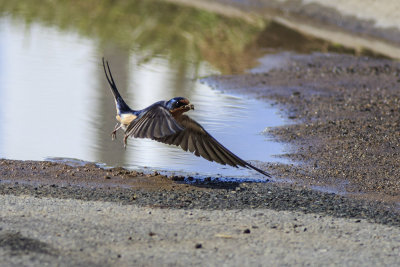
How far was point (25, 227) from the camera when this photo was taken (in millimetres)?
5484

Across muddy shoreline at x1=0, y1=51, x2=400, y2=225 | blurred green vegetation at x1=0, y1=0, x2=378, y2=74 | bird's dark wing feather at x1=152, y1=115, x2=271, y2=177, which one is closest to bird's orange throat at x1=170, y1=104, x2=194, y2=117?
bird's dark wing feather at x1=152, y1=115, x2=271, y2=177

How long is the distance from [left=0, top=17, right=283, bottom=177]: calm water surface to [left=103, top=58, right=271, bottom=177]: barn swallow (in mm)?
458

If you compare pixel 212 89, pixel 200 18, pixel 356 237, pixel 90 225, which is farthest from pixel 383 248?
pixel 200 18

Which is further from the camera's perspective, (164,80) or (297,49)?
(297,49)

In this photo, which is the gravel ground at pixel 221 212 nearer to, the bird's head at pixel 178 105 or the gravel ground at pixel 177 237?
the gravel ground at pixel 177 237

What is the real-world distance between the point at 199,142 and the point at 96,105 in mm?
3576

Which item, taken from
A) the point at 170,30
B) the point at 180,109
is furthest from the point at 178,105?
the point at 170,30

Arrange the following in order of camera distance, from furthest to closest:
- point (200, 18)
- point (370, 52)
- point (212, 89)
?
point (200, 18), point (370, 52), point (212, 89)

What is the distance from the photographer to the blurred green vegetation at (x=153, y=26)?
15195mm

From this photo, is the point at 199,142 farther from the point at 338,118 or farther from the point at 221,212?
the point at 338,118

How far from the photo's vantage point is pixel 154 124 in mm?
6785

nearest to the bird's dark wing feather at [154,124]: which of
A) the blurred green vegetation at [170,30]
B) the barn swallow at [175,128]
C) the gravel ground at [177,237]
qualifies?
the barn swallow at [175,128]

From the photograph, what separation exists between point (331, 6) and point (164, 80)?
303 inches

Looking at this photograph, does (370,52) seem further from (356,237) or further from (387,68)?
(356,237)
